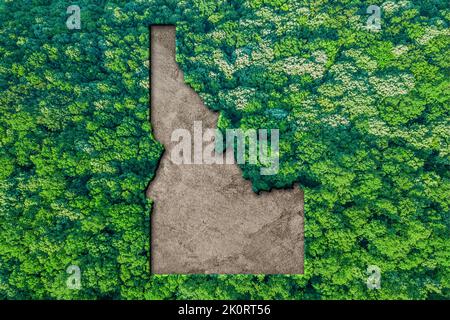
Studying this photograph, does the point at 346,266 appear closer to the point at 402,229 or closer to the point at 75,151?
the point at 402,229

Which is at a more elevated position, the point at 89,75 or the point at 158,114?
the point at 89,75

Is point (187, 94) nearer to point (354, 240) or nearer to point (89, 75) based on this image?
point (89, 75)

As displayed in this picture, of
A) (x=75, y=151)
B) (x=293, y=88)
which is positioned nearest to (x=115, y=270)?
(x=75, y=151)

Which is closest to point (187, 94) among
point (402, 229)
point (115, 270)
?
point (115, 270)
